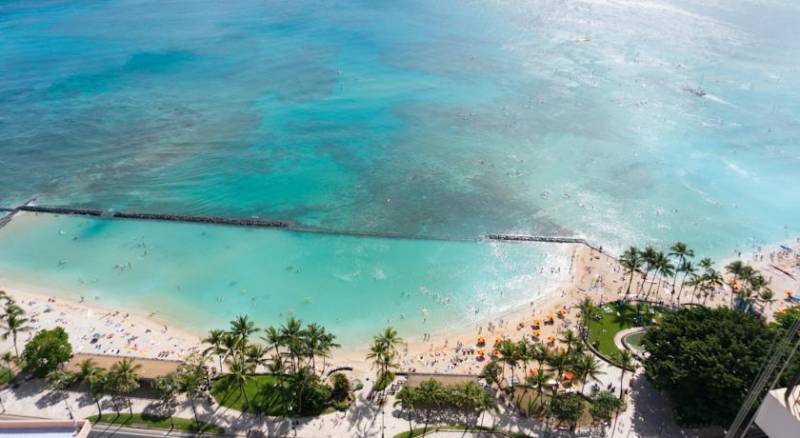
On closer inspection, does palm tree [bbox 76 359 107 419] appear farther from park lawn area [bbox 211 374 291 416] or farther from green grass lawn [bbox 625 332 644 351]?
green grass lawn [bbox 625 332 644 351]

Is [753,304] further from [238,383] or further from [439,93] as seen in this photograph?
[439,93]

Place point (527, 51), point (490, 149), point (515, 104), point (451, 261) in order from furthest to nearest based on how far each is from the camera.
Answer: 1. point (527, 51)
2. point (515, 104)
3. point (490, 149)
4. point (451, 261)

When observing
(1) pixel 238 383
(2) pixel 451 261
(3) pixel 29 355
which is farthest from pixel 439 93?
(3) pixel 29 355

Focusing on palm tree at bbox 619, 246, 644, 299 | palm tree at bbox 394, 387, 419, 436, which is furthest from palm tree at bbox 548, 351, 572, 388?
palm tree at bbox 619, 246, 644, 299

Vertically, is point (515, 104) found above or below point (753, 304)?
above

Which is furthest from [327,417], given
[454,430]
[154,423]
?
[154,423]

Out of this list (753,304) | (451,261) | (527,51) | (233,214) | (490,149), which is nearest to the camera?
(753,304)

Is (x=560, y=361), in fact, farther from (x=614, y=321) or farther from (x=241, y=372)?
(x=241, y=372)
